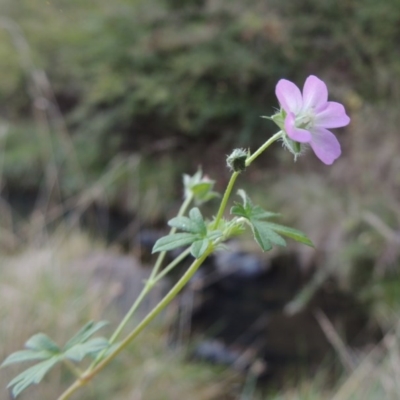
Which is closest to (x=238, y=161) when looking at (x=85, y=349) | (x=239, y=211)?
(x=239, y=211)

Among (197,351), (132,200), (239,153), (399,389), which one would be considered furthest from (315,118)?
(132,200)

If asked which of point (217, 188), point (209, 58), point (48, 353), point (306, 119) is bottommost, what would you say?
point (217, 188)

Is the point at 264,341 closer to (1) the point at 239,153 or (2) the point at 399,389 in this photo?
(2) the point at 399,389

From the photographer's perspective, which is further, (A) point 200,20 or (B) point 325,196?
(A) point 200,20

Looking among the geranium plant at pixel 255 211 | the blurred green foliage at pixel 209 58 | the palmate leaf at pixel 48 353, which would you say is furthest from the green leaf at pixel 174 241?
the blurred green foliage at pixel 209 58

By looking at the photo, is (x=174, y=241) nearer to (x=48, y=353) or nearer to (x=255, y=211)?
(x=255, y=211)

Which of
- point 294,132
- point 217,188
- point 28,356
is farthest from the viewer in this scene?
point 217,188

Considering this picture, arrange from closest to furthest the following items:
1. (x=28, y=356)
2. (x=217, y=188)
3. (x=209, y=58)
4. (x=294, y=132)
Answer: (x=294, y=132), (x=28, y=356), (x=217, y=188), (x=209, y=58)

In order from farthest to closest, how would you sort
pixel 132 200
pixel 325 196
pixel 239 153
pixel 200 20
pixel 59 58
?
1. pixel 59 58
2. pixel 200 20
3. pixel 132 200
4. pixel 325 196
5. pixel 239 153
